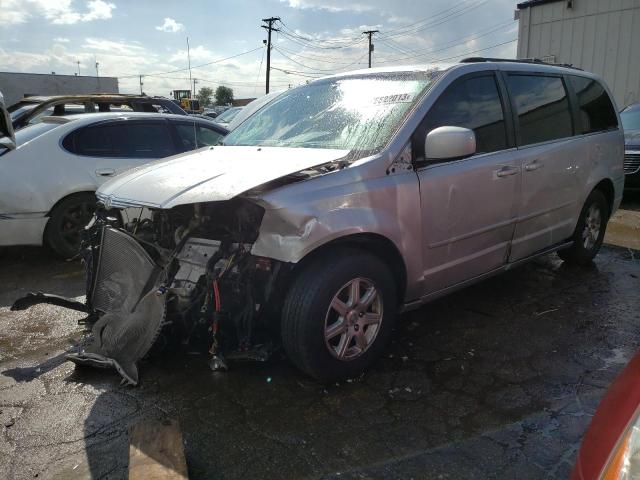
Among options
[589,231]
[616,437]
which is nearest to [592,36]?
[589,231]

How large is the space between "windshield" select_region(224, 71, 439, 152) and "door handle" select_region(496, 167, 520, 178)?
2.69 ft

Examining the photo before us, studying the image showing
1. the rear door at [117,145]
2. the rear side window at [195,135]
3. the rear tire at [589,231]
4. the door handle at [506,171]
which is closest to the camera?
the door handle at [506,171]

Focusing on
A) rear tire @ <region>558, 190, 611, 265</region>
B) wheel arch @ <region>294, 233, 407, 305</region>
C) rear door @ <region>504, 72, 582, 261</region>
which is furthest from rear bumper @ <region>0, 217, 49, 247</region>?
rear tire @ <region>558, 190, 611, 265</region>

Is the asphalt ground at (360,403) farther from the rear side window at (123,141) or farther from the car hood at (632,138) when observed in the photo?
the car hood at (632,138)

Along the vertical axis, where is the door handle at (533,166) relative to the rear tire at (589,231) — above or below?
above

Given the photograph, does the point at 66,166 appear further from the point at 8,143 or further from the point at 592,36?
the point at 592,36

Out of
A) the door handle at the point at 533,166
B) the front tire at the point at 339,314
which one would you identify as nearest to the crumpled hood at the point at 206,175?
the front tire at the point at 339,314

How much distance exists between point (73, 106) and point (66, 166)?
4.09 meters

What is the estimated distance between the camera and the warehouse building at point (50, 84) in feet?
117

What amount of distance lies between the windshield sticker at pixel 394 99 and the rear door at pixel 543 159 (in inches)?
40.0

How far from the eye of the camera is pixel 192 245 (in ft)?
10.4

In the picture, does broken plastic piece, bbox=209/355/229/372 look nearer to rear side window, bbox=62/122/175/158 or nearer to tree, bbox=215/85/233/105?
rear side window, bbox=62/122/175/158

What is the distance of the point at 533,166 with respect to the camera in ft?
13.2

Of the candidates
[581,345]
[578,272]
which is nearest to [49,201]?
[581,345]
